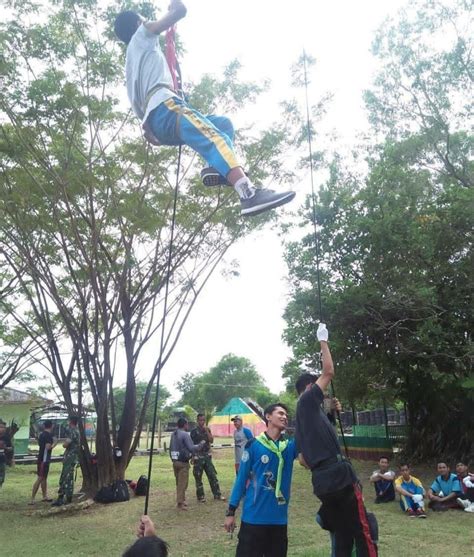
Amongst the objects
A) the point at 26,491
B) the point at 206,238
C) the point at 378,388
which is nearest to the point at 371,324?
the point at 378,388

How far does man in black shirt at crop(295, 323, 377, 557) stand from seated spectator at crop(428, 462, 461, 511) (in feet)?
19.7

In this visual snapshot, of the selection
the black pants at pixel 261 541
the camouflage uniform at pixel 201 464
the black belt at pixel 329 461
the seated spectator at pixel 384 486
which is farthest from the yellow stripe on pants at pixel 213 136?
the seated spectator at pixel 384 486

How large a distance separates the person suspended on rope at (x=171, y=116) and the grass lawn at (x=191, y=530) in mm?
4151

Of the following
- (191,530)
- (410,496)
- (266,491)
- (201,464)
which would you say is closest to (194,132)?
(266,491)

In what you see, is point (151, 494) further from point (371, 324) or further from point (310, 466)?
point (310, 466)

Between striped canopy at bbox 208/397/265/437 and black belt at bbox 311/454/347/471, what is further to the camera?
striped canopy at bbox 208/397/265/437

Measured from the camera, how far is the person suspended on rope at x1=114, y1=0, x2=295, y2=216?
371 cm

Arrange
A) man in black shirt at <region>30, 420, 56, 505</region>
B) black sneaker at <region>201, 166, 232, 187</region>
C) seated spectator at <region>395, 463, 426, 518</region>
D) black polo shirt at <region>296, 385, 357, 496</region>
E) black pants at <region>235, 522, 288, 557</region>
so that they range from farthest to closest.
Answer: man in black shirt at <region>30, 420, 56, 505</region> → seated spectator at <region>395, 463, 426, 518</region> → black sneaker at <region>201, 166, 232, 187</region> → black pants at <region>235, 522, 288, 557</region> → black polo shirt at <region>296, 385, 357, 496</region>

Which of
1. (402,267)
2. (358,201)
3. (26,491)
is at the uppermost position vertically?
(358,201)

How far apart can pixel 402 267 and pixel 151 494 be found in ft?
22.0

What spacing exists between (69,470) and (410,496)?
602cm

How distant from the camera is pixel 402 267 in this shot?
37.9ft

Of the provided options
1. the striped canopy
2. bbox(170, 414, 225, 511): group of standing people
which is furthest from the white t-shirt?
the striped canopy

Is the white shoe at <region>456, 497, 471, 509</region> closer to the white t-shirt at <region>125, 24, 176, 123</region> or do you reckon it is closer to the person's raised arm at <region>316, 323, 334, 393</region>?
the person's raised arm at <region>316, 323, 334, 393</region>
